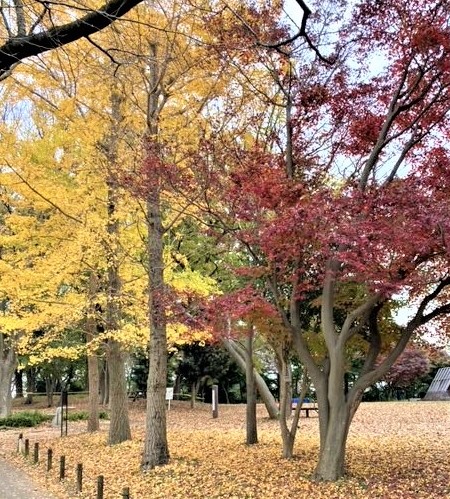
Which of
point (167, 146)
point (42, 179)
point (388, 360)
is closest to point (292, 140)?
point (167, 146)

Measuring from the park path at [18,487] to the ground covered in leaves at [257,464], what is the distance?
0.23m

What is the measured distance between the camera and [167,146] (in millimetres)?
11156

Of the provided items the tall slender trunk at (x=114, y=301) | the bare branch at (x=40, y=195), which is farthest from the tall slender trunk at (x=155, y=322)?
the bare branch at (x=40, y=195)

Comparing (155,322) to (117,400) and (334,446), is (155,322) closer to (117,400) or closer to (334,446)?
(334,446)

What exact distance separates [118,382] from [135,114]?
6.97 meters

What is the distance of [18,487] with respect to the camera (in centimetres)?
1041

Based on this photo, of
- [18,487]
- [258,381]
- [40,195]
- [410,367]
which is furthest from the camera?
[410,367]

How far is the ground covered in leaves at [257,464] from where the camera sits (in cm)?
843

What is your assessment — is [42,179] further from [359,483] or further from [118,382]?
[359,483]

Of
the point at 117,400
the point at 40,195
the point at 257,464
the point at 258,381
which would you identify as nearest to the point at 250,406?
the point at 257,464

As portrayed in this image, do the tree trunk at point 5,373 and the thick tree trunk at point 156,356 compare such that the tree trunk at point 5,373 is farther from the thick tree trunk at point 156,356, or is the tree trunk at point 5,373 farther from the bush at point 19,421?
the thick tree trunk at point 156,356

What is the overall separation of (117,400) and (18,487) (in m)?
4.75

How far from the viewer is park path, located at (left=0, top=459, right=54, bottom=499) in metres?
9.62

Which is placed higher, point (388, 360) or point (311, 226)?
point (311, 226)
